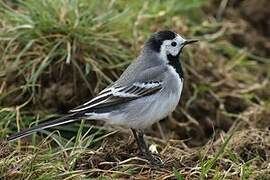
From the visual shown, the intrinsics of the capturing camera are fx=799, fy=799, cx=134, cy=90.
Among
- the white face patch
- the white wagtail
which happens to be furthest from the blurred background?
the white face patch

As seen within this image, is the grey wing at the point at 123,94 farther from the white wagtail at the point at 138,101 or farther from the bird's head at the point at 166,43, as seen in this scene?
the bird's head at the point at 166,43

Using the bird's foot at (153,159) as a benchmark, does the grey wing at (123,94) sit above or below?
above

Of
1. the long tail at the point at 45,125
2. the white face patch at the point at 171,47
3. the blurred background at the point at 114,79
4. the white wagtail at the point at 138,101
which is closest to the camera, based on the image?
the long tail at the point at 45,125

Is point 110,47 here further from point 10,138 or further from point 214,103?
point 10,138

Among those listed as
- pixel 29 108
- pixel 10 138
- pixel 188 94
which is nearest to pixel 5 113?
pixel 29 108

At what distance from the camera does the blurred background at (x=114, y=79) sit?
5121 mm

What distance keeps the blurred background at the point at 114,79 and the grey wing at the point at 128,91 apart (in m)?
0.25

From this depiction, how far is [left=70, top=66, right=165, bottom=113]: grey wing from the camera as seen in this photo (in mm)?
5293

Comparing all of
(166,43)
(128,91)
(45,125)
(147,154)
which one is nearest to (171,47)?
(166,43)

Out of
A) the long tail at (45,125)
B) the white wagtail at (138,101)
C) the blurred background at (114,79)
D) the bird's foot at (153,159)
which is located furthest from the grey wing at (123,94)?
the bird's foot at (153,159)

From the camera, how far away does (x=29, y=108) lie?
21.0 feet

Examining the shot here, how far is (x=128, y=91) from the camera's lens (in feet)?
17.5

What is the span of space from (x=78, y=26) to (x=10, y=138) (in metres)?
1.82

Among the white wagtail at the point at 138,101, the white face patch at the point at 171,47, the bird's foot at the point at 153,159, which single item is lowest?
the bird's foot at the point at 153,159
